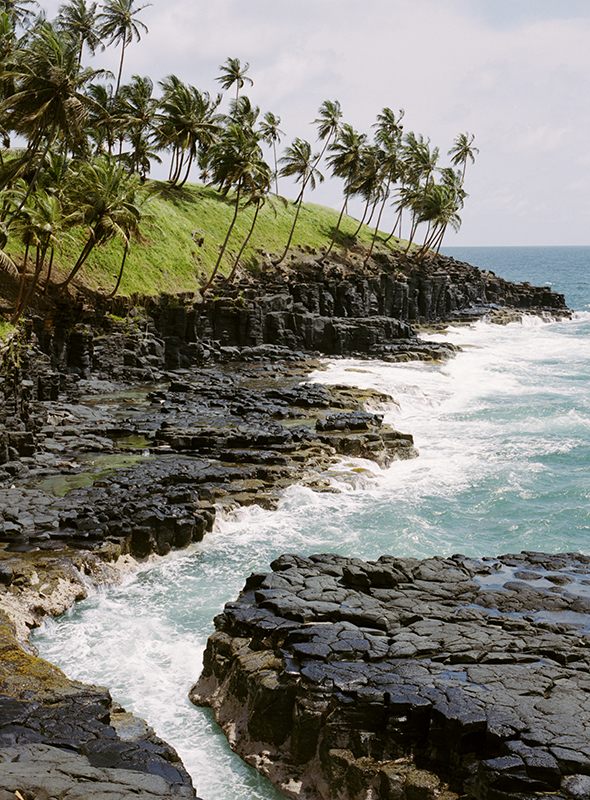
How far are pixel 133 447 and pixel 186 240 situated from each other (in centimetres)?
4014

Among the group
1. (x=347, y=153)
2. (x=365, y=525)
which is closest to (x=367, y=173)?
(x=347, y=153)

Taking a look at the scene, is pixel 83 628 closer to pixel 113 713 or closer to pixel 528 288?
pixel 113 713

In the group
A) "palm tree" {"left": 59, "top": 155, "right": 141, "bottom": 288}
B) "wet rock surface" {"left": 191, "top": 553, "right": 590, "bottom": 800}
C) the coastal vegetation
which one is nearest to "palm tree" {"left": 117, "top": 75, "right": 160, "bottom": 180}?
the coastal vegetation

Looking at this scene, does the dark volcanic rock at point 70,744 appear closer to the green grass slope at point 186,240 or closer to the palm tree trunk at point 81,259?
the palm tree trunk at point 81,259

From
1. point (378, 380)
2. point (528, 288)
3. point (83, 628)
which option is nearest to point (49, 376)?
point (378, 380)

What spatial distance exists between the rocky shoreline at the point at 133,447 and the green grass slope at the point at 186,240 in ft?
10.3

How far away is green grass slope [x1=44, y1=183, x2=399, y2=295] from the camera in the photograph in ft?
195

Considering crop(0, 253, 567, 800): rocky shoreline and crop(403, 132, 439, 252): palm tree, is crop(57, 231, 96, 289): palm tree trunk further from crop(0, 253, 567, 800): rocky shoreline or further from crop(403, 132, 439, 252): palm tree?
crop(403, 132, 439, 252): palm tree

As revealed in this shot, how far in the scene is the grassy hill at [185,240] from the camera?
5926cm

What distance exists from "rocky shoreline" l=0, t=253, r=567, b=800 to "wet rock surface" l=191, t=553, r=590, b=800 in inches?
101

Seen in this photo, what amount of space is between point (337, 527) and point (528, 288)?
9106 cm

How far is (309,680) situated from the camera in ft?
51.6

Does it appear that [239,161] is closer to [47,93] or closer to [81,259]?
[81,259]

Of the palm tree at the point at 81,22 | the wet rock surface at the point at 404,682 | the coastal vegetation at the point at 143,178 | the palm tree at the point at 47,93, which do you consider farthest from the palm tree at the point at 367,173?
the wet rock surface at the point at 404,682
